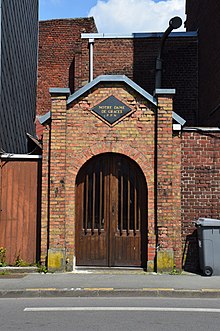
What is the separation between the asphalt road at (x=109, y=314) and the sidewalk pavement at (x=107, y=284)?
23cm

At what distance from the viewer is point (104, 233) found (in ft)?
36.8

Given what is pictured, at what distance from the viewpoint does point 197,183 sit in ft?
37.1

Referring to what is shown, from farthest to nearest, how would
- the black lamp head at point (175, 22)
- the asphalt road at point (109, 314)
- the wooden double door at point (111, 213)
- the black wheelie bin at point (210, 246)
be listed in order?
1. the black lamp head at point (175, 22)
2. the wooden double door at point (111, 213)
3. the black wheelie bin at point (210, 246)
4. the asphalt road at point (109, 314)

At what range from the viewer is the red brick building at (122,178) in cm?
1097

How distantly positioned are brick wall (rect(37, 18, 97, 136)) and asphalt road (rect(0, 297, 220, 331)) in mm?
15077

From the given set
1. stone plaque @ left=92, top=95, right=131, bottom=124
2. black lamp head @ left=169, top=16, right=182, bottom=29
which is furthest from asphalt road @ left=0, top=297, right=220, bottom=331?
black lamp head @ left=169, top=16, right=182, bottom=29

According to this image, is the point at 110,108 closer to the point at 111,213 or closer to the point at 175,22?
the point at 111,213

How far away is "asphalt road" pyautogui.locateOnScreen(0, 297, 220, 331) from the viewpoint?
6.70m

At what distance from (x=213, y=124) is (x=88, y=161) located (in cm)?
506

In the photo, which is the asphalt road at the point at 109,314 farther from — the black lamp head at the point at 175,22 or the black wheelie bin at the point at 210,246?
the black lamp head at the point at 175,22

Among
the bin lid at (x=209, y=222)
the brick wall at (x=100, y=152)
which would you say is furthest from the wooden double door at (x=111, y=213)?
the bin lid at (x=209, y=222)

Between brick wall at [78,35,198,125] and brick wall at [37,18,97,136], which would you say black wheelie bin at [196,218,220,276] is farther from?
brick wall at [37,18,97,136]

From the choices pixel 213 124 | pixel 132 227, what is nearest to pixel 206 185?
pixel 132 227

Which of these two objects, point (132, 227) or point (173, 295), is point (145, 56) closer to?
point (132, 227)
